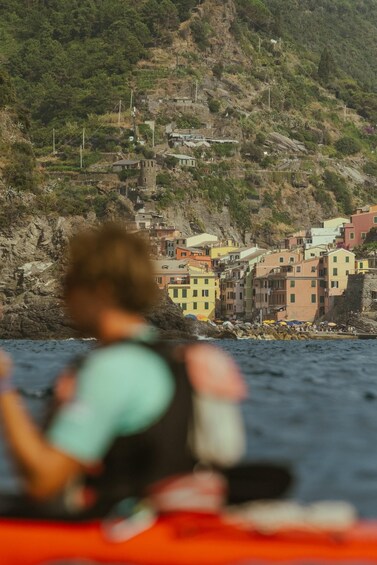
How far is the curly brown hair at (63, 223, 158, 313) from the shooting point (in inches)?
234

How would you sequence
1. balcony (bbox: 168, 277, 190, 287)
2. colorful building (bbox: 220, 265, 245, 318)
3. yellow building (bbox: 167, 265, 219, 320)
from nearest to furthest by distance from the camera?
yellow building (bbox: 167, 265, 219, 320) < balcony (bbox: 168, 277, 190, 287) < colorful building (bbox: 220, 265, 245, 318)

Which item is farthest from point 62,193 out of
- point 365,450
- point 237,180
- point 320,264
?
point 365,450

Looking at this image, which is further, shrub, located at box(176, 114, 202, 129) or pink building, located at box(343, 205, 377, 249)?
shrub, located at box(176, 114, 202, 129)

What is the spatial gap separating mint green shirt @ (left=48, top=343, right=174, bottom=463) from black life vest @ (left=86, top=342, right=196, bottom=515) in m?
0.06

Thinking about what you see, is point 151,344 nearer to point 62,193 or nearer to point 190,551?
point 190,551

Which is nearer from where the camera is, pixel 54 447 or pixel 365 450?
pixel 54 447

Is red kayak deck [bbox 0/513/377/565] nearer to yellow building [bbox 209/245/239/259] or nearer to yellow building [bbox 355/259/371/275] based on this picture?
yellow building [bbox 355/259/371/275]

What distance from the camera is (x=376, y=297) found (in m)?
128

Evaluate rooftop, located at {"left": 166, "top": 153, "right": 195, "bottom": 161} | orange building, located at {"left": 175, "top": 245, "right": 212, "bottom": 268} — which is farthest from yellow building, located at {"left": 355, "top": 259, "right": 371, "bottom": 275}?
rooftop, located at {"left": 166, "top": 153, "right": 195, "bottom": 161}

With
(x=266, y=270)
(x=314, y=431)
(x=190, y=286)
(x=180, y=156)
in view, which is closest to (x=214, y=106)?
(x=180, y=156)

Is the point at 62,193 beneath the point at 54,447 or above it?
above

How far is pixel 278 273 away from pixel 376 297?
10.5m

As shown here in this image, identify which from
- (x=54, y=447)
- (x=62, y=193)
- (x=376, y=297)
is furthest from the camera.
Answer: (x=62, y=193)

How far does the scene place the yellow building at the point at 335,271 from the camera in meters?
129
